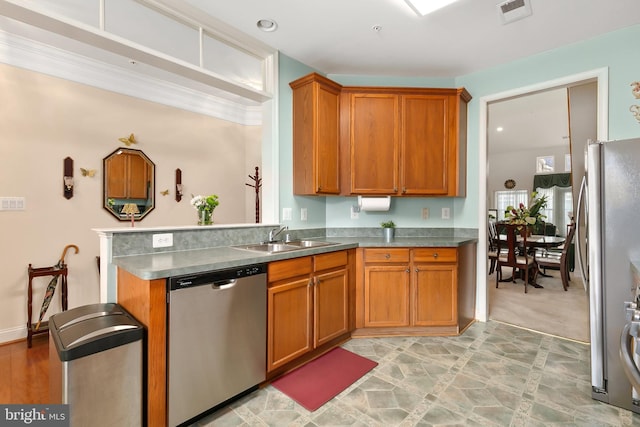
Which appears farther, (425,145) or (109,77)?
(109,77)

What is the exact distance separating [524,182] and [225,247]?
30.4 feet

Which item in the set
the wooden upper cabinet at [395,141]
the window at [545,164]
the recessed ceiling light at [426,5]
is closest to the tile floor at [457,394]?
the wooden upper cabinet at [395,141]

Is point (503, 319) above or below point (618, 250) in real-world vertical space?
below

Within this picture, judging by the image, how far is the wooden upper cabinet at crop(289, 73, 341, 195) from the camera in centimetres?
278

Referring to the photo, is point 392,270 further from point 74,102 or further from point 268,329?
point 74,102

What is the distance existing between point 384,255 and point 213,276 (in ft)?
5.28

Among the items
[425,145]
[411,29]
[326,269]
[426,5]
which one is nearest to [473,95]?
[425,145]

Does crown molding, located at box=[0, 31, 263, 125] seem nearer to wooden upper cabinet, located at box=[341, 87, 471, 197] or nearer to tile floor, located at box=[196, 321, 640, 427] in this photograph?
wooden upper cabinet, located at box=[341, 87, 471, 197]

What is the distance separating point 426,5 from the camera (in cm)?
214

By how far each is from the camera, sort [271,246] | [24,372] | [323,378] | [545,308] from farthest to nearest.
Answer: [545,308], [271,246], [24,372], [323,378]

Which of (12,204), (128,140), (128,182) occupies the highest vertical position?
(128,140)

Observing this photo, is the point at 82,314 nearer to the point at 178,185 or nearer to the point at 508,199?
the point at 178,185

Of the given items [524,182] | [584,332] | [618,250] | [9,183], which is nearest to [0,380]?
[9,183]

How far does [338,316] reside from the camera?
2.60 metres
